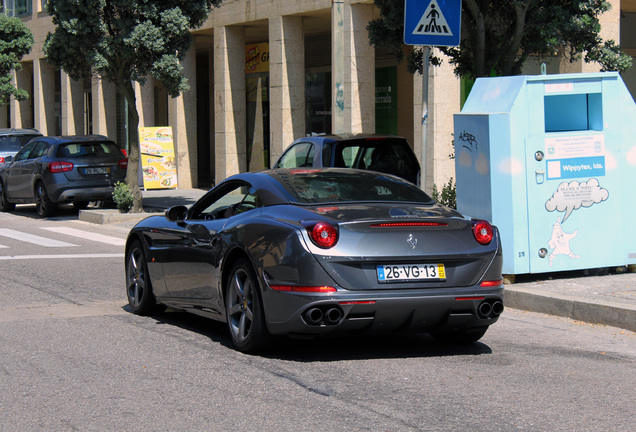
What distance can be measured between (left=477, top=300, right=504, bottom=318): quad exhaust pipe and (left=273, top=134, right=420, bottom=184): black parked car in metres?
6.49

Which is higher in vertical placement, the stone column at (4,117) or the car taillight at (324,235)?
the stone column at (4,117)

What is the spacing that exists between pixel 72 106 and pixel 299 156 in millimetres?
25485

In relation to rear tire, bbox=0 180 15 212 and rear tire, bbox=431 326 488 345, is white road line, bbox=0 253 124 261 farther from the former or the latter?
rear tire, bbox=0 180 15 212

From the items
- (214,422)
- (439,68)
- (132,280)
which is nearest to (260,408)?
(214,422)

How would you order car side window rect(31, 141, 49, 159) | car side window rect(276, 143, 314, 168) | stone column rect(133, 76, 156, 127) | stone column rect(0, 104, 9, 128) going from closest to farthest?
1. car side window rect(276, 143, 314, 168)
2. car side window rect(31, 141, 49, 159)
3. stone column rect(133, 76, 156, 127)
4. stone column rect(0, 104, 9, 128)

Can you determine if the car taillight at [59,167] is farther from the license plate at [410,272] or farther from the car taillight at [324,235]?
the license plate at [410,272]

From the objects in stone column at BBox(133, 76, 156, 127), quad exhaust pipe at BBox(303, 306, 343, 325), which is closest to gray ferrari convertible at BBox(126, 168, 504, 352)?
quad exhaust pipe at BBox(303, 306, 343, 325)

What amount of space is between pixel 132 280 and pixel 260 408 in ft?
12.6

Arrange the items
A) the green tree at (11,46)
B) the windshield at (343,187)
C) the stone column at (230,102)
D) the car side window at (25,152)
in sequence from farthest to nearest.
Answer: the green tree at (11,46), the stone column at (230,102), the car side window at (25,152), the windshield at (343,187)

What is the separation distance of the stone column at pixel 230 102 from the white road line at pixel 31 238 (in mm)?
9355

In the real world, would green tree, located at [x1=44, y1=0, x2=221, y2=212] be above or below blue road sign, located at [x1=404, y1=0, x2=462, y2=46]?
above

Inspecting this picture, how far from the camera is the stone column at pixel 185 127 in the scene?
28.3 m

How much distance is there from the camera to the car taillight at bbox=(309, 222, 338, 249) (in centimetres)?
627

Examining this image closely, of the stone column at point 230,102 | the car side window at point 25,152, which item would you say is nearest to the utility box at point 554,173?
the car side window at point 25,152
